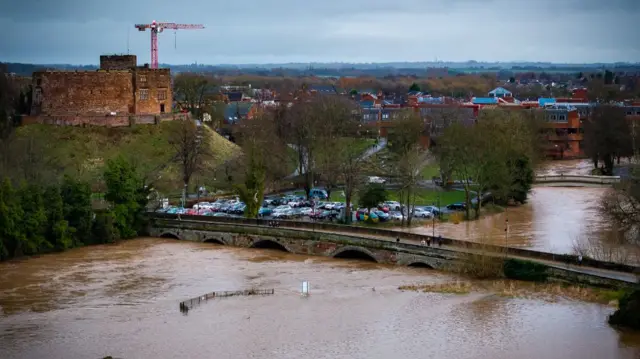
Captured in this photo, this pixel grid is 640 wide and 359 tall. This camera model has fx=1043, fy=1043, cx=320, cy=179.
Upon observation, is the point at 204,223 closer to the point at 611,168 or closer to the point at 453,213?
the point at 453,213

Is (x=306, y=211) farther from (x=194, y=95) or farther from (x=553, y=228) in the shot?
(x=194, y=95)

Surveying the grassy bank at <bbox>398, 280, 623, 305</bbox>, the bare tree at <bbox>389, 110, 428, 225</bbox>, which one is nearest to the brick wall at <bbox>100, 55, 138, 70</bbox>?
the bare tree at <bbox>389, 110, 428, 225</bbox>

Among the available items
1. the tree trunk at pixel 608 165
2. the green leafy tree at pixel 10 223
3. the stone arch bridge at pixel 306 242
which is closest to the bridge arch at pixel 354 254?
the stone arch bridge at pixel 306 242

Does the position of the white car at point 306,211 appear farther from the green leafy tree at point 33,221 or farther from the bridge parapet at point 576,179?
the bridge parapet at point 576,179

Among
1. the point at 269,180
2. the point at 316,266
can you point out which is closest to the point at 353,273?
the point at 316,266

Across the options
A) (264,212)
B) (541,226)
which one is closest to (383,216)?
(264,212)

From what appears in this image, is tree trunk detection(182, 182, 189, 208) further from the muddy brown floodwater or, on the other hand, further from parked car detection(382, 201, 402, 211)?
the muddy brown floodwater
